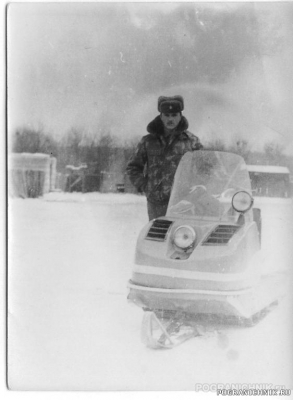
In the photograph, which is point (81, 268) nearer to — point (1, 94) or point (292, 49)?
point (1, 94)

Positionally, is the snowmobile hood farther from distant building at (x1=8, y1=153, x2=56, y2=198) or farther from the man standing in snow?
distant building at (x1=8, y1=153, x2=56, y2=198)

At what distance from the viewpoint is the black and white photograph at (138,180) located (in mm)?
1169

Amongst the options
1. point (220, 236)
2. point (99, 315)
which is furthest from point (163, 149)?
point (99, 315)

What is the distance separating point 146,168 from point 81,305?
1.24ft

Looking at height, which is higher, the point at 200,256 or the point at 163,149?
the point at 163,149

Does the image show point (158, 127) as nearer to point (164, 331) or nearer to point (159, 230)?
point (159, 230)

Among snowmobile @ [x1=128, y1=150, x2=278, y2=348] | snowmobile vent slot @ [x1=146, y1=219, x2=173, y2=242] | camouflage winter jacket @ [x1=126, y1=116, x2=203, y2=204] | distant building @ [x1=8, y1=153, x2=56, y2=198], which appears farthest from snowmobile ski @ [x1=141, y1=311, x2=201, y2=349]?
distant building @ [x1=8, y1=153, x2=56, y2=198]

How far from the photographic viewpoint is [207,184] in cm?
117

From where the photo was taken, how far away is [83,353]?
1.19m

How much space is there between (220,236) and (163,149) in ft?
0.84

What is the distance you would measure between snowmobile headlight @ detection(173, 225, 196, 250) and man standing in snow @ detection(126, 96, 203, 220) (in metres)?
0.07

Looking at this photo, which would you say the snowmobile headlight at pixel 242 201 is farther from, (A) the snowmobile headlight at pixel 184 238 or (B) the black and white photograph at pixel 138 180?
(A) the snowmobile headlight at pixel 184 238

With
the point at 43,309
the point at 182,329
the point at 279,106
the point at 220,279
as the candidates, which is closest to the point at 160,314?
the point at 182,329

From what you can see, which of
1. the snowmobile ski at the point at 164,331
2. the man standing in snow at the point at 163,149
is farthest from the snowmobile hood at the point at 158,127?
the snowmobile ski at the point at 164,331
